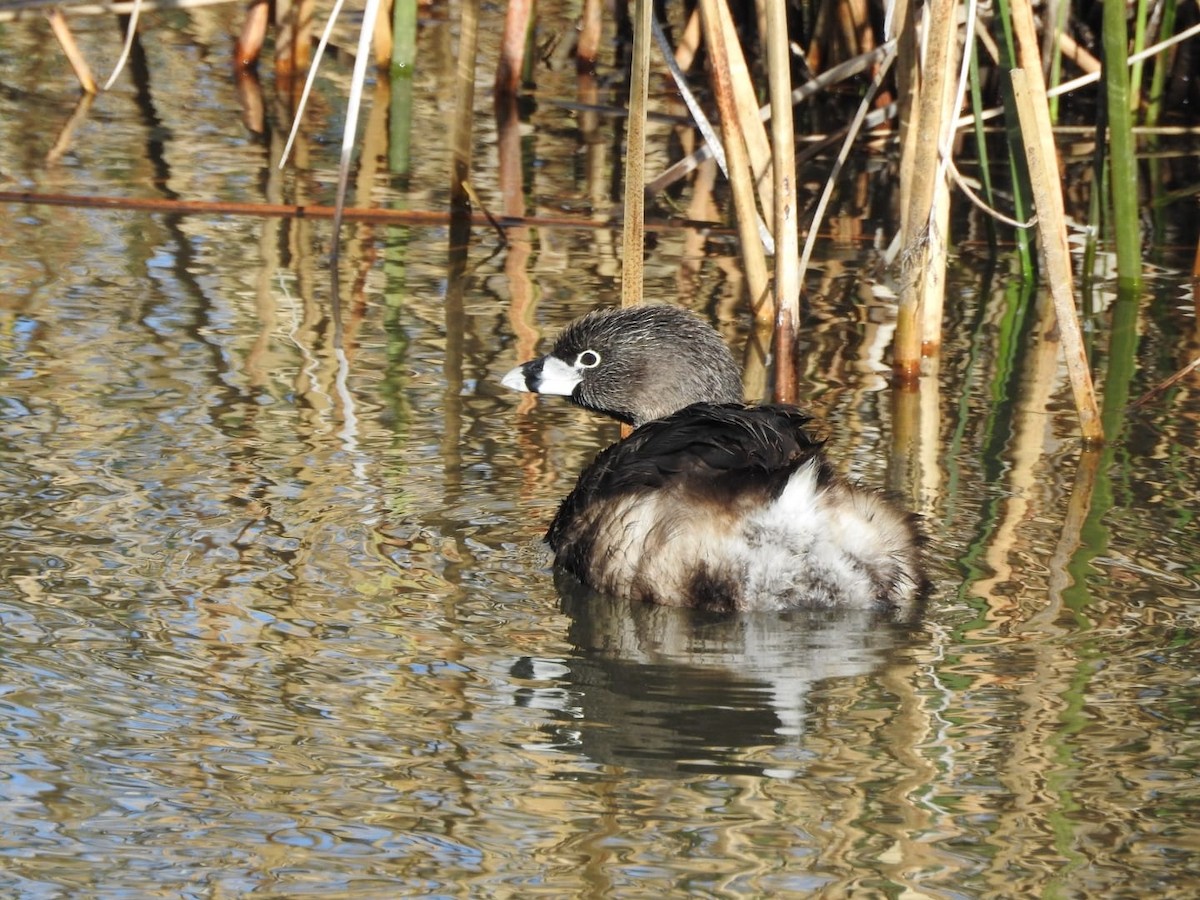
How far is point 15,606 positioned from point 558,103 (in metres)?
6.43

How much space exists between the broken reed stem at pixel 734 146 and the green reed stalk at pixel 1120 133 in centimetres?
111

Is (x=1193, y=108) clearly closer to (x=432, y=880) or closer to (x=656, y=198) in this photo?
(x=656, y=198)

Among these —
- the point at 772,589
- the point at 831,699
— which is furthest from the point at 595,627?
the point at 831,699

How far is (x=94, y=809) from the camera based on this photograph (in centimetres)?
312

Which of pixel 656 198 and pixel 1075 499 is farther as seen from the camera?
pixel 656 198

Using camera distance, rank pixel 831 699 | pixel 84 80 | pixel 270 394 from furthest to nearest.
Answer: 1. pixel 84 80
2. pixel 270 394
3. pixel 831 699

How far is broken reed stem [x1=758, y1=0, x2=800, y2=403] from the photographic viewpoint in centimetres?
527

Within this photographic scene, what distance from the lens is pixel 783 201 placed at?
5.39 meters

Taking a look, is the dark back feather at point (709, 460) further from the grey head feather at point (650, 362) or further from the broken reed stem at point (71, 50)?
the broken reed stem at point (71, 50)

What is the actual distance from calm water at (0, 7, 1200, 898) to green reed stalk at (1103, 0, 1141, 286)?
0.36 metres

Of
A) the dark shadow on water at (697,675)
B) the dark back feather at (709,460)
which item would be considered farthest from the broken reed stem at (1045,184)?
the dark shadow on water at (697,675)

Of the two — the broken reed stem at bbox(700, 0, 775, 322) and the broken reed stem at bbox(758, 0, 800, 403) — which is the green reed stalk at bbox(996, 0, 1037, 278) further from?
the broken reed stem at bbox(700, 0, 775, 322)

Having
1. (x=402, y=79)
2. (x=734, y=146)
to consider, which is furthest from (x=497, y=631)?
(x=402, y=79)

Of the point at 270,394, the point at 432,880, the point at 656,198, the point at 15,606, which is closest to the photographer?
the point at 432,880
